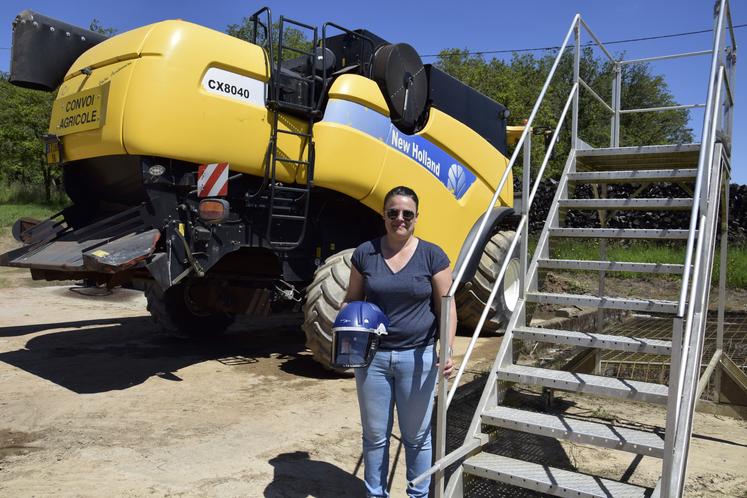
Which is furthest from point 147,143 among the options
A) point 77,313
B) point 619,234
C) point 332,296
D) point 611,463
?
point 77,313

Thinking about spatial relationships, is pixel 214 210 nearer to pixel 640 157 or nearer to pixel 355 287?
pixel 355 287

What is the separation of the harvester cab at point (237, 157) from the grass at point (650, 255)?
19.4ft

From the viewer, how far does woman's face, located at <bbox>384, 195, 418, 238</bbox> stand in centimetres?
303

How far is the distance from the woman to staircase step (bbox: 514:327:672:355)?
956 mm

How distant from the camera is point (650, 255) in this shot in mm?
13500

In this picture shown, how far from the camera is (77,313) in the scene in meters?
9.71

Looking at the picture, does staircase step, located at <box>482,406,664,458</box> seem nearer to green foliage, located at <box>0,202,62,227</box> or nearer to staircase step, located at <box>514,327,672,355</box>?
staircase step, located at <box>514,327,672,355</box>

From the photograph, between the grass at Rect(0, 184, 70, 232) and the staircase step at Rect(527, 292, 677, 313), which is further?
the grass at Rect(0, 184, 70, 232)

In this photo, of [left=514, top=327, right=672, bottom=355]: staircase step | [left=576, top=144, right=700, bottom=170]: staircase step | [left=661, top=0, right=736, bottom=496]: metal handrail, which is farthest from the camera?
[left=576, top=144, right=700, bottom=170]: staircase step

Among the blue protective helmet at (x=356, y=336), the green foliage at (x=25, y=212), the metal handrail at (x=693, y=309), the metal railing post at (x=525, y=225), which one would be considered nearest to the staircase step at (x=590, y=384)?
the metal handrail at (x=693, y=309)

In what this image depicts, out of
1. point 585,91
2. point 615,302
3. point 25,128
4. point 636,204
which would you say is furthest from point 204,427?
point 585,91

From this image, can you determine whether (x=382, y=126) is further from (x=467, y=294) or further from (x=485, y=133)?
(x=467, y=294)

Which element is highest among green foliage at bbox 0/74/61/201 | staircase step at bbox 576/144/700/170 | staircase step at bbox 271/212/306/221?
green foliage at bbox 0/74/61/201

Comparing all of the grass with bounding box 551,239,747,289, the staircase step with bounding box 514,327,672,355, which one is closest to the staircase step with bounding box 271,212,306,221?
the staircase step with bounding box 514,327,672,355
